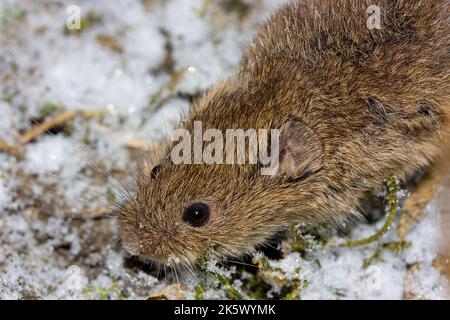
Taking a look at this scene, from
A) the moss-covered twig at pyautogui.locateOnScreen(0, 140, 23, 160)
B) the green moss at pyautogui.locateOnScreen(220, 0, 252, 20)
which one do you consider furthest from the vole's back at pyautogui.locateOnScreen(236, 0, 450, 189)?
the moss-covered twig at pyautogui.locateOnScreen(0, 140, 23, 160)

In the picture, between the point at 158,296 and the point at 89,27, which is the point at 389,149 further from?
the point at 89,27

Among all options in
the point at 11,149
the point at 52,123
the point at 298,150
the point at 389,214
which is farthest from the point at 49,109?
the point at 389,214

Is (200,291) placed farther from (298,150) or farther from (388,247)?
(388,247)

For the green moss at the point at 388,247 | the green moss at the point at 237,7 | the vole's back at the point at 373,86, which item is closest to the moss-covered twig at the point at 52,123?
the green moss at the point at 237,7

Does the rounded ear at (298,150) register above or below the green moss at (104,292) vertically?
above

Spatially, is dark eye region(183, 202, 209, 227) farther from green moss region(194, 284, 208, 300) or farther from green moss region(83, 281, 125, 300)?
green moss region(83, 281, 125, 300)

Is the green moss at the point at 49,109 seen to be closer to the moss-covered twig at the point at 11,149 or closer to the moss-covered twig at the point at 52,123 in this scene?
the moss-covered twig at the point at 52,123
